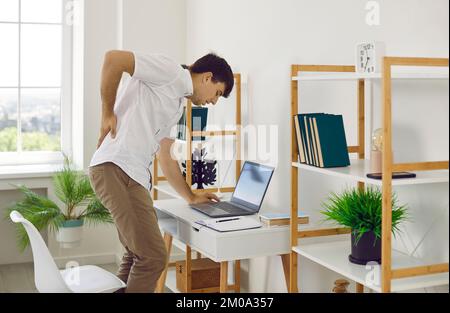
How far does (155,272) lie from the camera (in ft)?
8.99

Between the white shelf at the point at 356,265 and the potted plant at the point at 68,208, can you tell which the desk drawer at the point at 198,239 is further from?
the potted plant at the point at 68,208

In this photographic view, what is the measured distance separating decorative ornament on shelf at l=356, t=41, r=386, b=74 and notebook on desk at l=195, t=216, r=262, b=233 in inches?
32.6

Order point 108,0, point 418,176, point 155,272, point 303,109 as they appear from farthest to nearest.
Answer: point 108,0 → point 303,109 → point 155,272 → point 418,176

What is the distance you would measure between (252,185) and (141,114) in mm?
729

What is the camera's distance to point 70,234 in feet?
13.4

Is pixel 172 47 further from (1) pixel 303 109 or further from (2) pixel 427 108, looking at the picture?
(2) pixel 427 108

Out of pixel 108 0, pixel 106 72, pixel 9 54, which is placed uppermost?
pixel 108 0

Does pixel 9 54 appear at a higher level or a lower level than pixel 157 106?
higher

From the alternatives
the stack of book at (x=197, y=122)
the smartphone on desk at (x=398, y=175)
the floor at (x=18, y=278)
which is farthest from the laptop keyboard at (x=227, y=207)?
the floor at (x=18, y=278)

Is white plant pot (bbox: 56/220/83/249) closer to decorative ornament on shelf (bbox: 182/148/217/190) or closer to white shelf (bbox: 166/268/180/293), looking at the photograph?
white shelf (bbox: 166/268/180/293)

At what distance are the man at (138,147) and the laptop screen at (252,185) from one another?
54 cm

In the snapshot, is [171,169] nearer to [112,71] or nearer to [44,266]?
[112,71]
